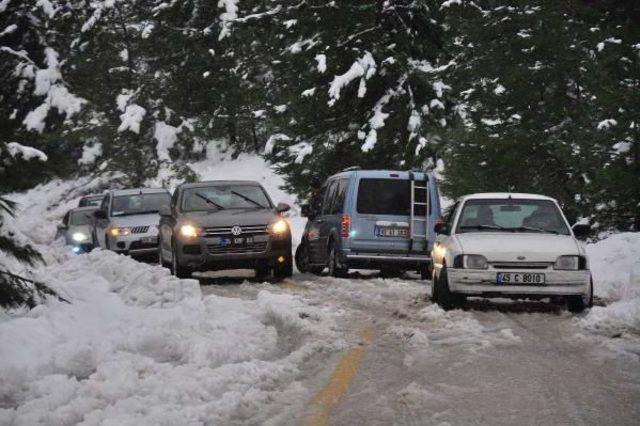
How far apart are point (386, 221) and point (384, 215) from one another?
12cm

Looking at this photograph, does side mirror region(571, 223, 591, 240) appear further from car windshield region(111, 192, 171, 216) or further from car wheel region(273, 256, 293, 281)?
car windshield region(111, 192, 171, 216)

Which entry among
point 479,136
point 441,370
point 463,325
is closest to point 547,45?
point 479,136

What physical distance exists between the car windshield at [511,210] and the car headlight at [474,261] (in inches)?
41.7

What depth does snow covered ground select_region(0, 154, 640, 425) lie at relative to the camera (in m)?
6.28

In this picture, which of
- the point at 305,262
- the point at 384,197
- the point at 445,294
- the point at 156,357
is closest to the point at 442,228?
the point at 445,294

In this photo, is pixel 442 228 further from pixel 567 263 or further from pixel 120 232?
pixel 120 232

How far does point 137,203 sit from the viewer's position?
2388 centimetres

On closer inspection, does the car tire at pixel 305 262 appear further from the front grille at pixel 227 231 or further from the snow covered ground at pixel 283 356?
the snow covered ground at pixel 283 356

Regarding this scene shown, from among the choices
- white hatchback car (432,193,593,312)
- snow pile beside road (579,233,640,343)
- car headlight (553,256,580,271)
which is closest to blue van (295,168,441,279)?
snow pile beside road (579,233,640,343)

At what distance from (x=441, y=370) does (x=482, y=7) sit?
27381 millimetres

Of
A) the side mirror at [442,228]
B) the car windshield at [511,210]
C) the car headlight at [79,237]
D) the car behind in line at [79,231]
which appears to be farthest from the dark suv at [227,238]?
the car headlight at [79,237]

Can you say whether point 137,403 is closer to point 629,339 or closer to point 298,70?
point 629,339

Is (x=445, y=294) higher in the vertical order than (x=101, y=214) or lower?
lower

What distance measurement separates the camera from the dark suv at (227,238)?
1650 cm
